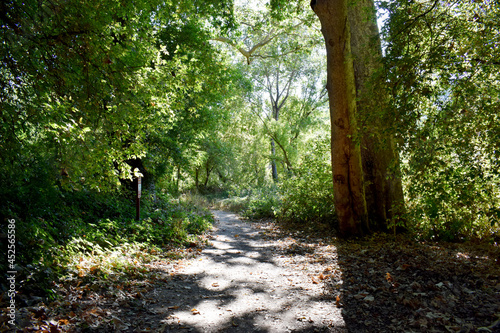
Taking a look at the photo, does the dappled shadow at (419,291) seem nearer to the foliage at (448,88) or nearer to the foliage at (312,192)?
the foliage at (448,88)

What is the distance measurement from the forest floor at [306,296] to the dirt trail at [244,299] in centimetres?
1

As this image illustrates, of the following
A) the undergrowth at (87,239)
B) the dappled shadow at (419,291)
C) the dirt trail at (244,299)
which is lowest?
the dirt trail at (244,299)

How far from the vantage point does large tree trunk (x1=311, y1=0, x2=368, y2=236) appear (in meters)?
6.54

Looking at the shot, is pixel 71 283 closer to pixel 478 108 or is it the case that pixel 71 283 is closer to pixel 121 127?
pixel 121 127

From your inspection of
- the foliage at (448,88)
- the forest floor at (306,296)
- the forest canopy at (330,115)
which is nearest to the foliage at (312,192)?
the forest canopy at (330,115)

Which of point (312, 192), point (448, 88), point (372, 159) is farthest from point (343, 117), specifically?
point (312, 192)

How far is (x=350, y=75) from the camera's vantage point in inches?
266

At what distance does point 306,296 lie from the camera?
4457mm

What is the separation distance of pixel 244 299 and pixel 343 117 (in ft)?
14.7

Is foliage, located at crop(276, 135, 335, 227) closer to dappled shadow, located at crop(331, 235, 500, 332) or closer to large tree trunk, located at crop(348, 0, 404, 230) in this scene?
large tree trunk, located at crop(348, 0, 404, 230)

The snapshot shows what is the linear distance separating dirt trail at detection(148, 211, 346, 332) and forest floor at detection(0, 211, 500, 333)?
0.6 inches

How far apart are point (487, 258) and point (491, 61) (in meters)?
3.20

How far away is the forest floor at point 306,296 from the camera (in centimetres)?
336

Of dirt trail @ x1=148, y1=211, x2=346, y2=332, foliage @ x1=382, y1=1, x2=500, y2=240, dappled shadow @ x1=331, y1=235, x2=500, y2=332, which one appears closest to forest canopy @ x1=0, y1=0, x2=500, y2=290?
foliage @ x1=382, y1=1, x2=500, y2=240
